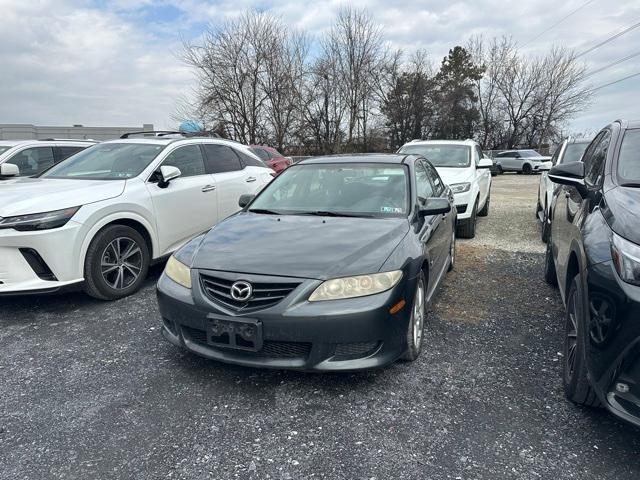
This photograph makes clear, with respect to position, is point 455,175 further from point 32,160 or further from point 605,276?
point 32,160

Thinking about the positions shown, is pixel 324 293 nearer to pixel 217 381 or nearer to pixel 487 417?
pixel 217 381

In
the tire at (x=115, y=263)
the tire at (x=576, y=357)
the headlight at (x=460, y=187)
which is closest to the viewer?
the tire at (x=576, y=357)

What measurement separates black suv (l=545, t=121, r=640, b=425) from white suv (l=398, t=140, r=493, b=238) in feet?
11.5

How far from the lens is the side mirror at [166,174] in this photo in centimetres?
483

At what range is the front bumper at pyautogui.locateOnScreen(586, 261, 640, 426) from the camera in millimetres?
1908

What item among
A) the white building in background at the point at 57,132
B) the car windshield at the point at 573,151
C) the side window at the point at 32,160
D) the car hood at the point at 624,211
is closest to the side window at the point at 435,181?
the car hood at the point at 624,211

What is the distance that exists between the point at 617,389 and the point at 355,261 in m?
1.48

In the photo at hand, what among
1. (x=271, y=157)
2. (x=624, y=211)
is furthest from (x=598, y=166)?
(x=271, y=157)

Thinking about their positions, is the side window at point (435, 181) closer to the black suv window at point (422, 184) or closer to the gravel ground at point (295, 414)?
the black suv window at point (422, 184)

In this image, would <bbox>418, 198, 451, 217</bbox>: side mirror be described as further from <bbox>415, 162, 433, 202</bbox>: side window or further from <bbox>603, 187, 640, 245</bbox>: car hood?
<bbox>603, 187, 640, 245</bbox>: car hood

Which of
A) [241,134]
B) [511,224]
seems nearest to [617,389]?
[511,224]

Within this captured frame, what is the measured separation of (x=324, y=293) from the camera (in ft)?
8.50

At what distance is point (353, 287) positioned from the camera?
8.61ft

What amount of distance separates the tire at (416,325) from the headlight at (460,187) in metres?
3.96
